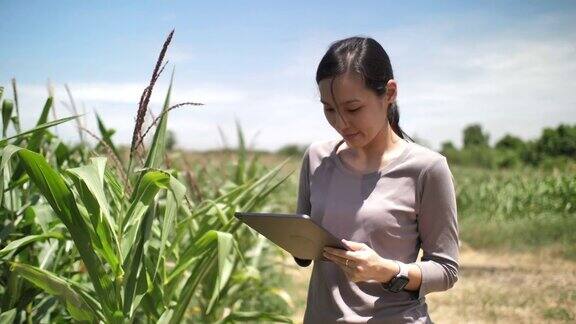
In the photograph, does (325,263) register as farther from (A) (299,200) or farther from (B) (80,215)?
(B) (80,215)

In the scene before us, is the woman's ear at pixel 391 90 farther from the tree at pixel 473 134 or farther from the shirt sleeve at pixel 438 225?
the tree at pixel 473 134

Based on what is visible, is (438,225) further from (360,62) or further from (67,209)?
(67,209)

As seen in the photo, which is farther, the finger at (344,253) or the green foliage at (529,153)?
the green foliage at (529,153)

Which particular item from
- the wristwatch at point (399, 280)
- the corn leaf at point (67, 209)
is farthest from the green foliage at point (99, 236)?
the wristwatch at point (399, 280)

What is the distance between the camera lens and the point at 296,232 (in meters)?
1.30

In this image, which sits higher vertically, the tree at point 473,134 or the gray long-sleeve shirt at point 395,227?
the gray long-sleeve shirt at point 395,227

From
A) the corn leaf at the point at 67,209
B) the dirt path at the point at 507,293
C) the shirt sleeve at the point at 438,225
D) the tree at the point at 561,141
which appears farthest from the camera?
the tree at the point at 561,141

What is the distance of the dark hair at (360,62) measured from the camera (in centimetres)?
136

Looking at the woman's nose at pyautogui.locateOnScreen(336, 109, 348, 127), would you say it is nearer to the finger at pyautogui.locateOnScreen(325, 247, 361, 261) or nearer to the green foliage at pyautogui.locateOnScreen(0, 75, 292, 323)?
the finger at pyautogui.locateOnScreen(325, 247, 361, 261)

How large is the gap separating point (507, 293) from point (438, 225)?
4070 millimetres

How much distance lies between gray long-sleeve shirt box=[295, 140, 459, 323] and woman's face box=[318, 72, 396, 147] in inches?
4.2

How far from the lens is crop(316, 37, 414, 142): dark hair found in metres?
1.36

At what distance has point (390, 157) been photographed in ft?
4.72

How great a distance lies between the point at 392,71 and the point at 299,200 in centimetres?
42
